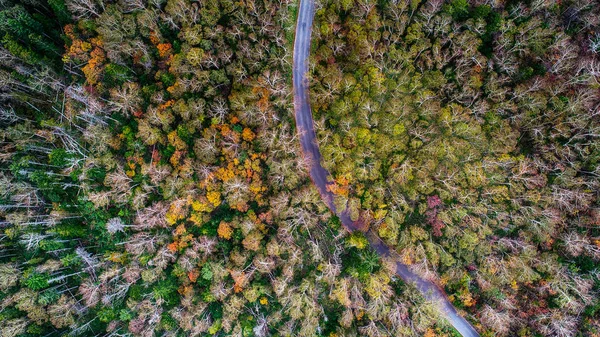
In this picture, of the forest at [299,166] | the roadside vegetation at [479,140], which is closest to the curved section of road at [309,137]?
the forest at [299,166]

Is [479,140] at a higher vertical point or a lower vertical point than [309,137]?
higher

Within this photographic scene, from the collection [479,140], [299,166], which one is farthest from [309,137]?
[479,140]

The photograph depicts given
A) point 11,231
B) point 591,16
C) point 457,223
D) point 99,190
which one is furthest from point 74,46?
point 591,16

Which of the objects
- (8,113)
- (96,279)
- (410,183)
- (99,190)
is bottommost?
(96,279)

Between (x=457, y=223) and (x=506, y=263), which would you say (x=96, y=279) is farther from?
(x=506, y=263)

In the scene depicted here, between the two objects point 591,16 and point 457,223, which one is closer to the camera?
point 591,16

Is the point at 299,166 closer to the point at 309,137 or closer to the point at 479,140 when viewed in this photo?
the point at 309,137

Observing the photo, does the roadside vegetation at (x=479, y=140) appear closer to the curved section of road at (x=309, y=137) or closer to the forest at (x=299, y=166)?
the forest at (x=299, y=166)

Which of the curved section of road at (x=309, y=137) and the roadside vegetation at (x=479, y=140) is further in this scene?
the curved section of road at (x=309, y=137)
